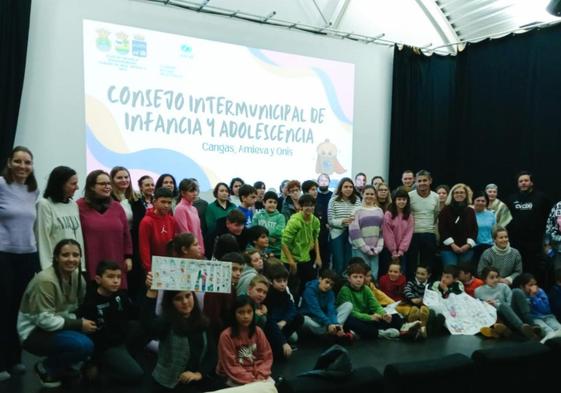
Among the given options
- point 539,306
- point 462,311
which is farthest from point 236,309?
point 539,306

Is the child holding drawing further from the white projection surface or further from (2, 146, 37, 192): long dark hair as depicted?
Answer: the white projection surface

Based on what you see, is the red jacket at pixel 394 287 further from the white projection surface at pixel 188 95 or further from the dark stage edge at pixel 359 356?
the white projection surface at pixel 188 95

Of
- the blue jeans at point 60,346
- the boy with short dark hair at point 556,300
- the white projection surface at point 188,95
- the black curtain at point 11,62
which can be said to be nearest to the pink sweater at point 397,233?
the boy with short dark hair at point 556,300

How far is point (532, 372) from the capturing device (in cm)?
216

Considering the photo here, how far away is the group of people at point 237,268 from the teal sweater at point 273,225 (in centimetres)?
1

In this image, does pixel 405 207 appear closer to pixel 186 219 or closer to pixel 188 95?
pixel 186 219

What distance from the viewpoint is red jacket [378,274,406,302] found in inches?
183

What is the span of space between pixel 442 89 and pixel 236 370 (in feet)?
21.5

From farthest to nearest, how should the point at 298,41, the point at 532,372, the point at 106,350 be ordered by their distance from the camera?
the point at 298,41, the point at 106,350, the point at 532,372

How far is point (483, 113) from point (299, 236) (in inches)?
172

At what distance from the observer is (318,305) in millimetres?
3961

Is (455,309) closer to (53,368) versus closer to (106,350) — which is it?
(106,350)

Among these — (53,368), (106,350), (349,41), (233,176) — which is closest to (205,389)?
(106,350)

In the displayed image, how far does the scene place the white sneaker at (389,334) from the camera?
4098 millimetres
